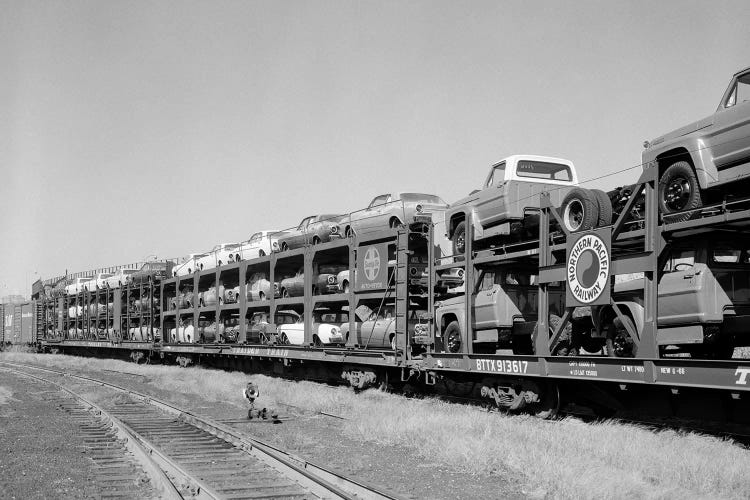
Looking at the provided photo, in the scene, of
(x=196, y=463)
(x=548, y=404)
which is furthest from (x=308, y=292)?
(x=196, y=463)

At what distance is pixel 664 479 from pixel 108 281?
36646 millimetres

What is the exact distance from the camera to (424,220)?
17078 millimetres

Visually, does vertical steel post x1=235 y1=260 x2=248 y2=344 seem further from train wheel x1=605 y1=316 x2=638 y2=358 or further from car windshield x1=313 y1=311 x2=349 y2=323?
train wheel x1=605 y1=316 x2=638 y2=358

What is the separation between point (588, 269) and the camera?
11594 millimetres

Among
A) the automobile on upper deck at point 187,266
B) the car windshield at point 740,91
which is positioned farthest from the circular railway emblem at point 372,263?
the automobile on upper deck at point 187,266

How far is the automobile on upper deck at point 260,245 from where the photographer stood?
2456cm

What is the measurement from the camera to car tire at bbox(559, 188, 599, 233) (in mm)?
11680

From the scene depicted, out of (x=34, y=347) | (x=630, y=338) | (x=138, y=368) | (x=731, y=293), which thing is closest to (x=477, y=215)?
(x=630, y=338)

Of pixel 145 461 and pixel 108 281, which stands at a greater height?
pixel 108 281

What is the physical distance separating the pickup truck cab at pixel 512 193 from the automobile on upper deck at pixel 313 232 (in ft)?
19.8

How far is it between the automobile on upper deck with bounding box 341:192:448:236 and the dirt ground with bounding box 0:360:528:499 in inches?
203

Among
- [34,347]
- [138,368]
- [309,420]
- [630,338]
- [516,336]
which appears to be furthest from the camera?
[34,347]

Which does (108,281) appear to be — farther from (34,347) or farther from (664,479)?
(664,479)

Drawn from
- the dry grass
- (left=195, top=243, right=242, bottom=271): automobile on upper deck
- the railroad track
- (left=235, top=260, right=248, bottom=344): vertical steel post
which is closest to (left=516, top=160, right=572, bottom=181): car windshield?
the dry grass
